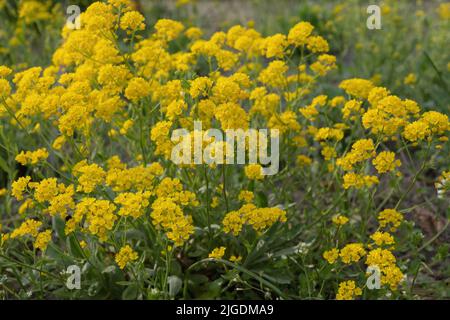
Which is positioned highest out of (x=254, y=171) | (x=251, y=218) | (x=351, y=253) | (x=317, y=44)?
(x=317, y=44)

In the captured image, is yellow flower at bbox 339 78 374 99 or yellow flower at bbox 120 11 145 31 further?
yellow flower at bbox 339 78 374 99

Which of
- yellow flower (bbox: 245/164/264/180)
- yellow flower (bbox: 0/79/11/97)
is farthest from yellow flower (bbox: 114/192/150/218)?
yellow flower (bbox: 0/79/11/97)

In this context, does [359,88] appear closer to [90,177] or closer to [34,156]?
[90,177]

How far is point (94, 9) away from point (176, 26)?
487 mm

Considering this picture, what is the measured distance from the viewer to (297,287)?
2.48 metres

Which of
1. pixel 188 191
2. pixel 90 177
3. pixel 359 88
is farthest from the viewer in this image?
pixel 359 88

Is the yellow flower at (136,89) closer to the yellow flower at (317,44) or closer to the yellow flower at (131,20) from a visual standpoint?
the yellow flower at (131,20)

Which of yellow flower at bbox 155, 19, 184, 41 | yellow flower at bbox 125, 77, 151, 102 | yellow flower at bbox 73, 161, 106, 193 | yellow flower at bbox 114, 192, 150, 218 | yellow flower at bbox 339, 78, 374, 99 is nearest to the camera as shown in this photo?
yellow flower at bbox 114, 192, 150, 218

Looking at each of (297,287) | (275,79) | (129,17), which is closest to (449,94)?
(275,79)

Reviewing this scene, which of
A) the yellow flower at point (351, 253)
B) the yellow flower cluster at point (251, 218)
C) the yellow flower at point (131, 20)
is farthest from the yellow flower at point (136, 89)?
the yellow flower at point (351, 253)

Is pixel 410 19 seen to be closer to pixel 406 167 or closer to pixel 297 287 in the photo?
pixel 406 167

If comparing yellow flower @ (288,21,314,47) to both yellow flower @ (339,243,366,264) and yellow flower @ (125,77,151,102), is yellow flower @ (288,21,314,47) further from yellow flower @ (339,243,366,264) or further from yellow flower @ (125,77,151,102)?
yellow flower @ (339,243,366,264)

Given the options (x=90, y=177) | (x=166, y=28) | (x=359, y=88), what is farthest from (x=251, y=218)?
(x=166, y=28)

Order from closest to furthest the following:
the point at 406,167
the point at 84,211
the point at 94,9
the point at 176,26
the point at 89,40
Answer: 1. the point at 84,211
2. the point at 94,9
3. the point at 89,40
4. the point at 176,26
5. the point at 406,167
